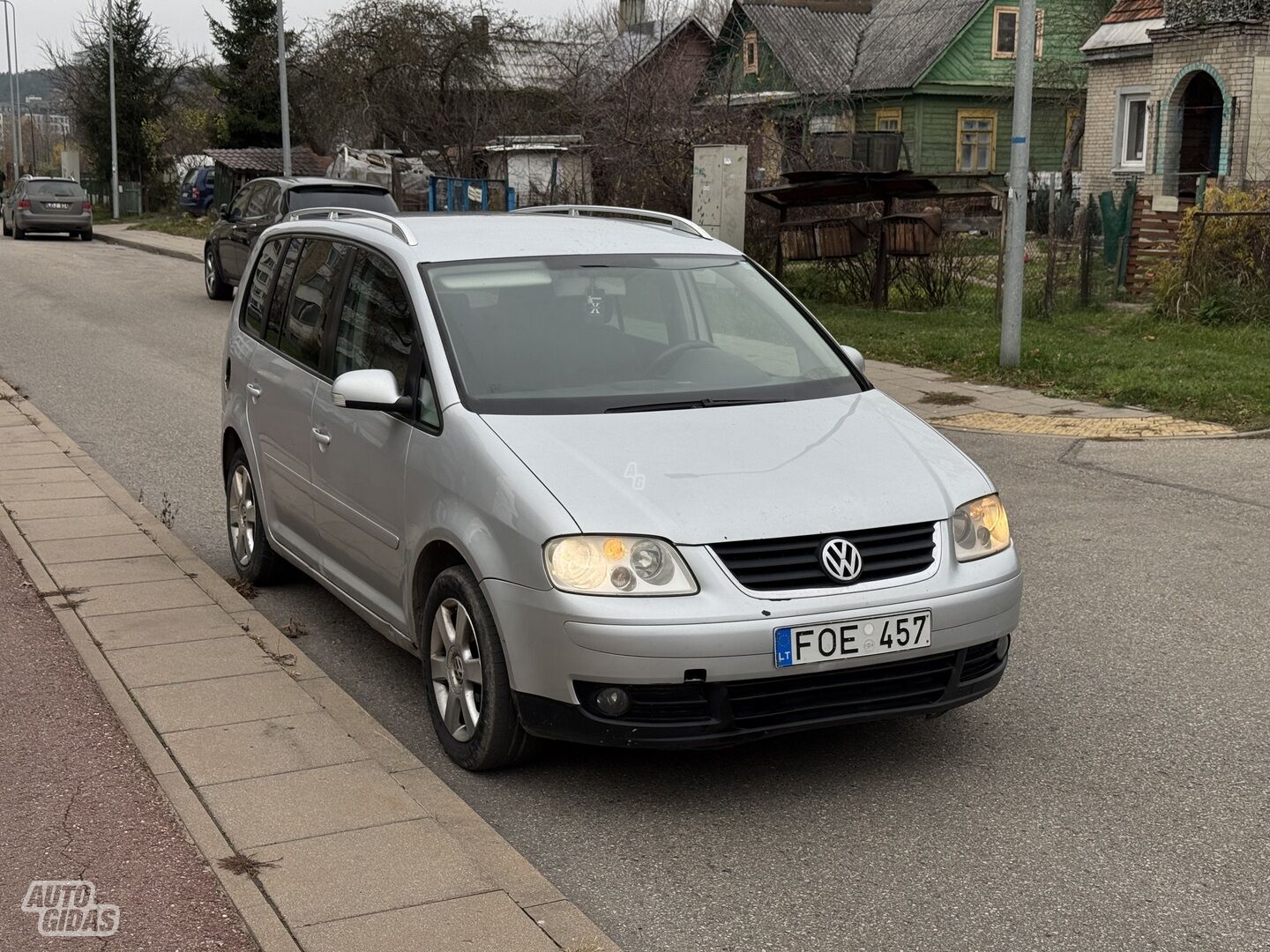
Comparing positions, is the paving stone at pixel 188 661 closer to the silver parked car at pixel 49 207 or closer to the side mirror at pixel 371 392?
the side mirror at pixel 371 392

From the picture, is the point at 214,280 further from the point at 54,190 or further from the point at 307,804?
the point at 54,190

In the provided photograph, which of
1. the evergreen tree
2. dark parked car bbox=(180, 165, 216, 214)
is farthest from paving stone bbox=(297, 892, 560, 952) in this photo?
the evergreen tree

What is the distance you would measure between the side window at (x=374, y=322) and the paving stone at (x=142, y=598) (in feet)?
4.45

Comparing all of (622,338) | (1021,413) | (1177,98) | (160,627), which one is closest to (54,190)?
(1177,98)

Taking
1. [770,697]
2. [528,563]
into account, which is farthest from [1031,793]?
[528,563]

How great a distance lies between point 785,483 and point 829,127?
43737 mm

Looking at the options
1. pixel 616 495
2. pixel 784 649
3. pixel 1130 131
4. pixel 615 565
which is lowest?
pixel 784 649

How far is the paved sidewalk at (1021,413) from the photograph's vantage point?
1123cm

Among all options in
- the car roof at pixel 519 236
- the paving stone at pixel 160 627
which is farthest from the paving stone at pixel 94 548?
the car roof at pixel 519 236

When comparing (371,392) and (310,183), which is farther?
(310,183)

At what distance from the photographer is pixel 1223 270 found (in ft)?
55.1

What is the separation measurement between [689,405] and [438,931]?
2.16 metres

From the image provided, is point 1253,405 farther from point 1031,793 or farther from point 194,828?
point 194,828

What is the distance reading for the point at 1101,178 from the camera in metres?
30.5
